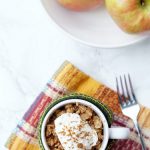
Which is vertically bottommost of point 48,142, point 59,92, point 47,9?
point 48,142

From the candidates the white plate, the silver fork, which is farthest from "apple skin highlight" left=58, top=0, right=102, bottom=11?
the silver fork

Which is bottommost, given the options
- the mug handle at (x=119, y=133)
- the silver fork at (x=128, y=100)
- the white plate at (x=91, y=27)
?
the mug handle at (x=119, y=133)

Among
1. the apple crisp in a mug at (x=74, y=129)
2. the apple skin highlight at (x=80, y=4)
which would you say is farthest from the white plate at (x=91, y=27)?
the apple crisp in a mug at (x=74, y=129)

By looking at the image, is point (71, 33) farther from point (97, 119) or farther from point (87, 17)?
point (97, 119)

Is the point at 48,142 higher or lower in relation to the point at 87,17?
lower

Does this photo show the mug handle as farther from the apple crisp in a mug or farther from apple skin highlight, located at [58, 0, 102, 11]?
apple skin highlight, located at [58, 0, 102, 11]

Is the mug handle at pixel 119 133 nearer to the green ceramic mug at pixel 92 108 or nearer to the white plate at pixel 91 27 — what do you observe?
the green ceramic mug at pixel 92 108

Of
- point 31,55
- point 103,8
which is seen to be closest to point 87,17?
point 103,8
